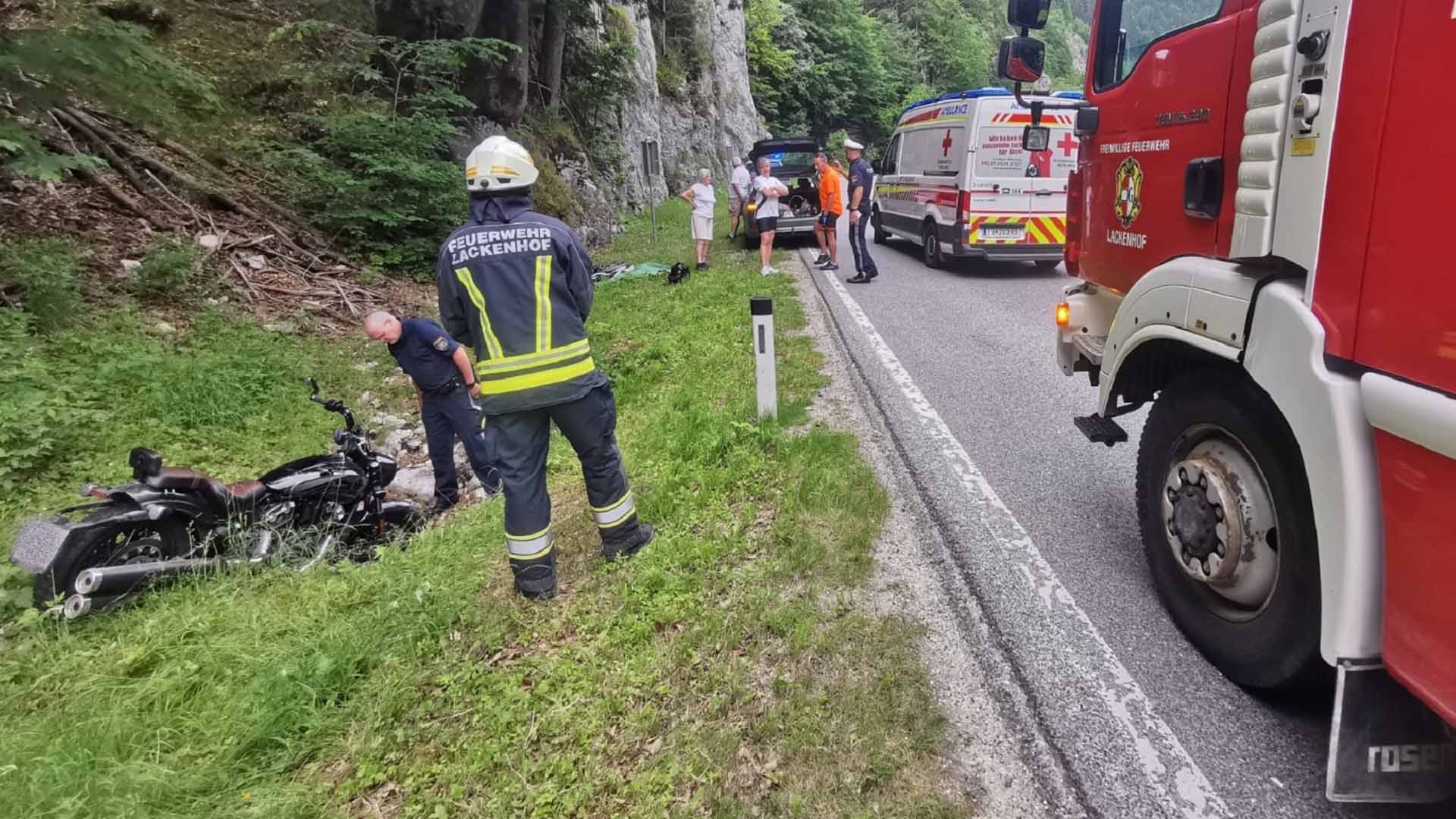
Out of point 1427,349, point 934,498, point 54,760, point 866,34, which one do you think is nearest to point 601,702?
point 54,760

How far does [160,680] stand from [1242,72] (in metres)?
4.62

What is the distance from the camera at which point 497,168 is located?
3307 mm

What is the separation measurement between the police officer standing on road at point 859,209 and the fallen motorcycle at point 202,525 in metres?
7.37

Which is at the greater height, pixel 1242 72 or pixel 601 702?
pixel 1242 72

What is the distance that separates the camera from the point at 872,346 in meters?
7.38

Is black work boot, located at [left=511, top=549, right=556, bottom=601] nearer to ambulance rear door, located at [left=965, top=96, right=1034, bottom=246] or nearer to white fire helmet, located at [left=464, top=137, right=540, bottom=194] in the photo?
white fire helmet, located at [left=464, top=137, right=540, bottom=194]

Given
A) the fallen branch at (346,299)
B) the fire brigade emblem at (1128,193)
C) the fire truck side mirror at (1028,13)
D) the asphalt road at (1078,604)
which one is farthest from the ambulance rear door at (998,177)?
the fallen branch at (346,299)

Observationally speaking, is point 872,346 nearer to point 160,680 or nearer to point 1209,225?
point 1209,225

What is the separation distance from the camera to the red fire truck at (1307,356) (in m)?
1.80

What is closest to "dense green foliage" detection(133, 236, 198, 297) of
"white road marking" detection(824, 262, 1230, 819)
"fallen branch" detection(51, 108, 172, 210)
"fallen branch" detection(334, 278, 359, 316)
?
"fallen branch" detection(51, 108, 172, 210)

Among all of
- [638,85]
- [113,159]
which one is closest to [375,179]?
[113,159]

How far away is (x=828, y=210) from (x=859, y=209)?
2.53 ft

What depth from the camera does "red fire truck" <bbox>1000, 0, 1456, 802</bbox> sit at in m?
1.80

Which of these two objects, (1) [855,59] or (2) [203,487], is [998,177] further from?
(1) [855,59]
